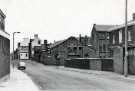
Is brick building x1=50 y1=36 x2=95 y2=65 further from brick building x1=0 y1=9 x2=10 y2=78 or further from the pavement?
the pavement

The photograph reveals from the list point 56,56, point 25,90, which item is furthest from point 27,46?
point 25,90

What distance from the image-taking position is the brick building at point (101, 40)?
82.7 meters

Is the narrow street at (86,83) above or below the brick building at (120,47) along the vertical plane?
below

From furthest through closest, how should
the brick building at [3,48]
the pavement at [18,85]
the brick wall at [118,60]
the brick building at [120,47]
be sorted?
the brick wall at [118,60], the brick building at [120,47], the brick building at [3,48], the pavement at [18,85]

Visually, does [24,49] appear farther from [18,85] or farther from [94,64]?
[18,85]

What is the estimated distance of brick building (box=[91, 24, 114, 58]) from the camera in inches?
3255

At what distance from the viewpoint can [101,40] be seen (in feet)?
274

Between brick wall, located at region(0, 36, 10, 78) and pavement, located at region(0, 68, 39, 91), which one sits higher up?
brick wall, located at region(0, 36, 10, 78)

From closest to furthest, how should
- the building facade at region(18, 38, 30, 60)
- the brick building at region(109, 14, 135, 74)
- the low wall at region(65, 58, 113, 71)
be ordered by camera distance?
the brick building at region(109, 14, 135, 74) → the low wall at region(65, 58, 113, 71) → the building facade at region(18, 38, 30, 60)

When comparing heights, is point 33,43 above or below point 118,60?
above

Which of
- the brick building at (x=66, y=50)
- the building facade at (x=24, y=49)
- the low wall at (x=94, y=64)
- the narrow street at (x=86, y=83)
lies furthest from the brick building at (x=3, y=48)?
the building facade at (x=24, y=49)

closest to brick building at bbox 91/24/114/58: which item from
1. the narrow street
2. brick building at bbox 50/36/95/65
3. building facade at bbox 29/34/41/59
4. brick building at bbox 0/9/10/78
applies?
brick building at bbox 50/36/95/65

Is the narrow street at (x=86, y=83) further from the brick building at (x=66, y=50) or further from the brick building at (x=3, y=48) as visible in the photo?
the brick building at (x=66, y=50)

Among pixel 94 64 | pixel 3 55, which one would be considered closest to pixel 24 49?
pixel 94 64
